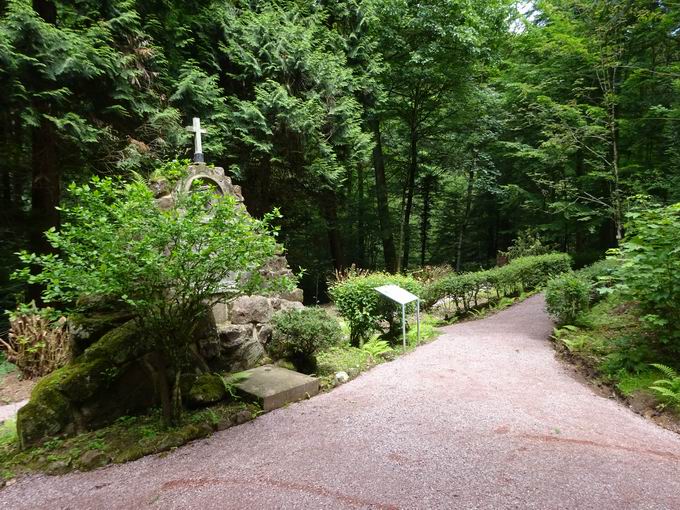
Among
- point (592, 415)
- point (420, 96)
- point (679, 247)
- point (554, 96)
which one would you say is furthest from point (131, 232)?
point (554, 96)

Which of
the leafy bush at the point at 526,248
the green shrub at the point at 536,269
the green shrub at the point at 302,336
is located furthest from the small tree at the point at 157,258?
the leafy bush at the point at 526,248

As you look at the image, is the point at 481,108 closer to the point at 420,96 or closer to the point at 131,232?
the point at 420,96

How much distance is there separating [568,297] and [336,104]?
7521 millimetres

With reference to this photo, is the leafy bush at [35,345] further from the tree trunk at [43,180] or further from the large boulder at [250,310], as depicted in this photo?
the large boulder at [250,310]

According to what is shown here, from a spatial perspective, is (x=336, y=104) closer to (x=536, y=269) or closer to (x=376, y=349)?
(x=376, y=349)

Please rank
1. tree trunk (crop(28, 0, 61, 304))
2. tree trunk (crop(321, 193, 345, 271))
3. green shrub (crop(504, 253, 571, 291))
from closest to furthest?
tree trunk (crop(28, 0, 61, 304)) → green shrub (crop(504, 253, 571, 291)) → tree trunk (crop(321, 193, 345, 271))

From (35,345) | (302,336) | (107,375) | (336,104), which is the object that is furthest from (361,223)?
(107,375)

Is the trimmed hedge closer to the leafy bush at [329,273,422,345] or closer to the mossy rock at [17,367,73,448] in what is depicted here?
the leafy bush at [329,273,422,345]

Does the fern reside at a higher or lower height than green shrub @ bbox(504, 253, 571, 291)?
lower

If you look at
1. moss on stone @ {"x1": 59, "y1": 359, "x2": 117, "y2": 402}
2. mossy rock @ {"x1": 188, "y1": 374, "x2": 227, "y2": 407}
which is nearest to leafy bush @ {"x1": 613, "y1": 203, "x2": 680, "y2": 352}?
mossy rock @ {"x1": 188, "y1": 374, "x2": 227, "y2": 407}

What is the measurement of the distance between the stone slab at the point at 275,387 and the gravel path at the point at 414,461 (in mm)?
151

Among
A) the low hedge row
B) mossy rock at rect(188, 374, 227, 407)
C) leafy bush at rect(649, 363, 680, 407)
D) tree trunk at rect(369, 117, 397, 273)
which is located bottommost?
leafy bush at rect(649, 363, 680, 407)

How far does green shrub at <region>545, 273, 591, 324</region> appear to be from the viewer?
21.4 ft

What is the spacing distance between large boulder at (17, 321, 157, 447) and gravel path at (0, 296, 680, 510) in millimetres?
578
